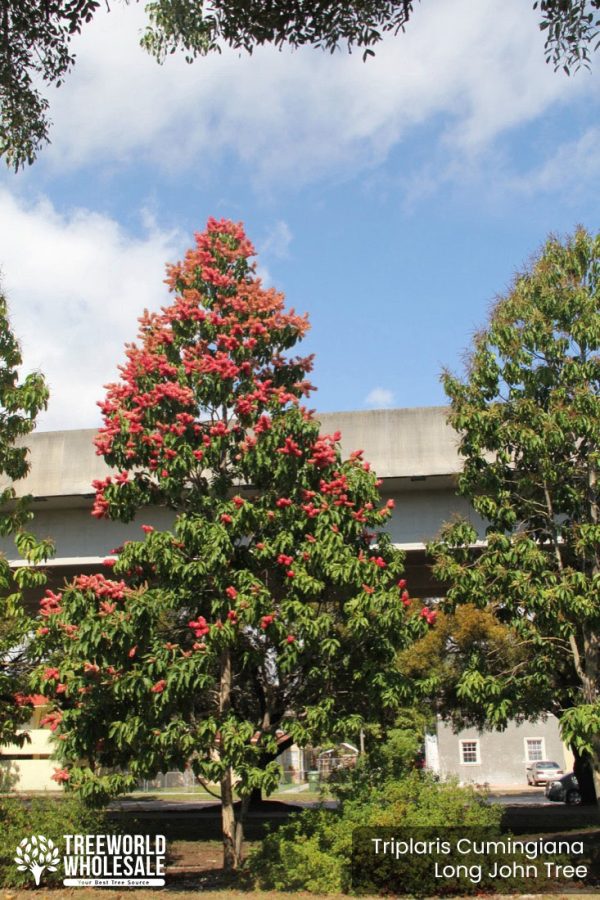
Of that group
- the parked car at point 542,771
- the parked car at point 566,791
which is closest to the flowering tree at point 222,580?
the parked car at point 566,791

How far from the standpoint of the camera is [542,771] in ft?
134

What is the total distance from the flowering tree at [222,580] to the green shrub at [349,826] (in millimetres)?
757

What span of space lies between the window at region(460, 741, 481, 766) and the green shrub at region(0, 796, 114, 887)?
1418 inches

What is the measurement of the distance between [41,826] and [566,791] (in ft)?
70.8

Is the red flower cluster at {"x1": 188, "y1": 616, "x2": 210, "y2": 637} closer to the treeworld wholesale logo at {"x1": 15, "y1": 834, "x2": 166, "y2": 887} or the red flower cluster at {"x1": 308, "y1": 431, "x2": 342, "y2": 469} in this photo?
the red flower cluster at {"x1": 308, "y1": 431, "x2": 342, "y2": 469}

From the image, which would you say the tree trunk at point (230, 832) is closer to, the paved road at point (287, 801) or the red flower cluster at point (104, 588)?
the red flower cluster at point (104, 588)

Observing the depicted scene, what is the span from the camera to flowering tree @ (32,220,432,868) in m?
9.44

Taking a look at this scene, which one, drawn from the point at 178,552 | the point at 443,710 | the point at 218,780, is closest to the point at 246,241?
the point at 178,552

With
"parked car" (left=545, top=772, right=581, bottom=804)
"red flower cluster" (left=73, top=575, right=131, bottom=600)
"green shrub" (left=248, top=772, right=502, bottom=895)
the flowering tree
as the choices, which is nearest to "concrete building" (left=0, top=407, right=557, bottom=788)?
the flowering tree

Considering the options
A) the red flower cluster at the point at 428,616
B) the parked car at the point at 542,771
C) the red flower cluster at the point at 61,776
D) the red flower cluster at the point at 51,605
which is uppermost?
the red flower cluster at the point at 51,605

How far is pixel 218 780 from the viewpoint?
9602mm

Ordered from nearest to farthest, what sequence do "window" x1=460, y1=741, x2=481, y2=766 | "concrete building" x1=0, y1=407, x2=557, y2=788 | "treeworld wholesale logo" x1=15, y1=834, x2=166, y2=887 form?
"treeworld wholesale logo" x1=15, y1=834, x2=166, y2=887 → "concrete building" x1=0, y1=407, x2=557, y2=788 → "window" x1=460, y1=741, x2=481, y2=766

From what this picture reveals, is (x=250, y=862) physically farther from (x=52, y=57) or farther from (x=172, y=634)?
(x=52, y=57)

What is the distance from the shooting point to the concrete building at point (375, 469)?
57.1ft
